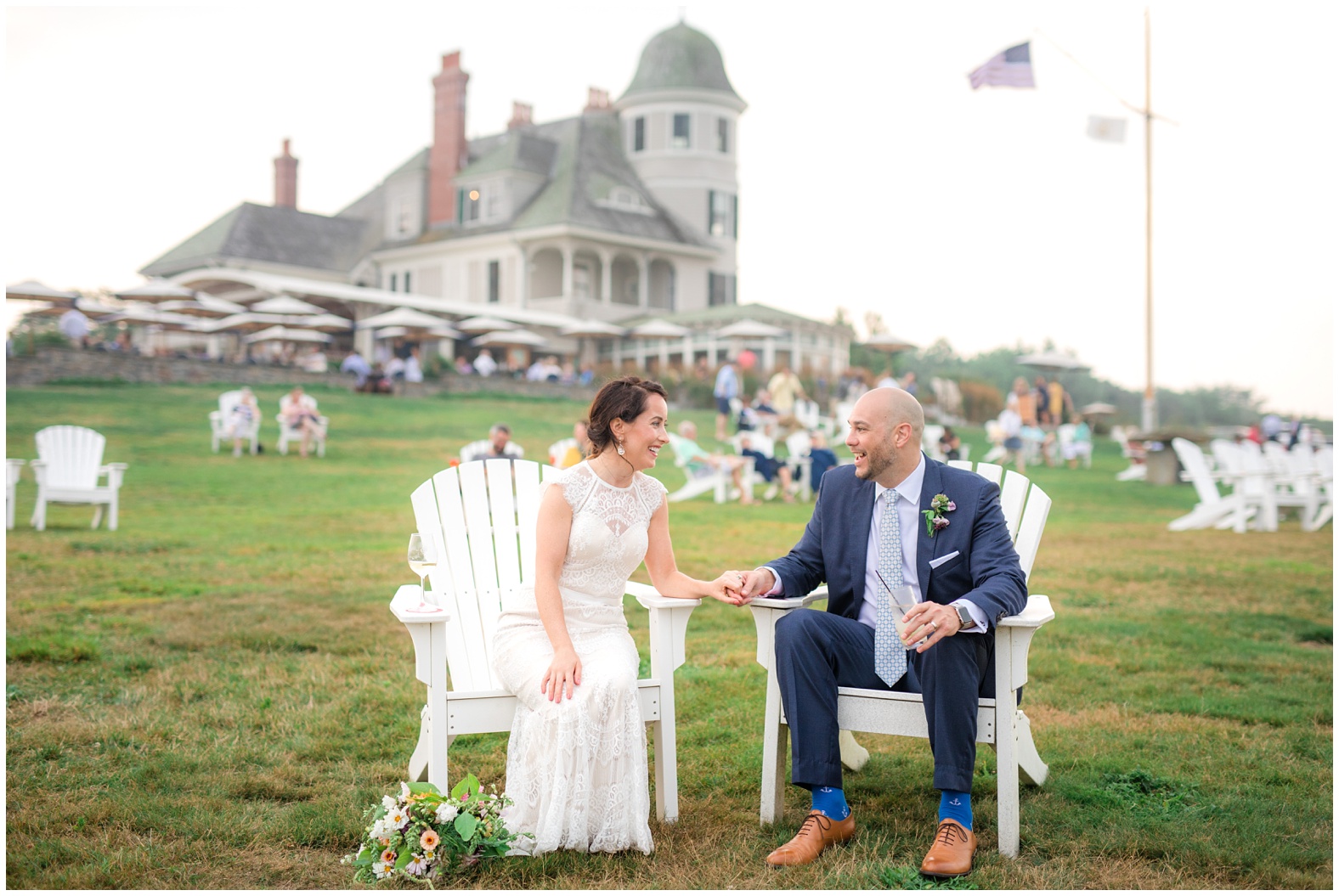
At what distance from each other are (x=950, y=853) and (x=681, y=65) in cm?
3374

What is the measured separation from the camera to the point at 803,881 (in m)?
3.04

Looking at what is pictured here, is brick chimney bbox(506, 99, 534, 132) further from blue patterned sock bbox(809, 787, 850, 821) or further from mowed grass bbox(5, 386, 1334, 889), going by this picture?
blue patterned sock bbox(809, 787, 850, 821)

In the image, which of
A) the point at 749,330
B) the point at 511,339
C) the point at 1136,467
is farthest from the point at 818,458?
the point at 511,339

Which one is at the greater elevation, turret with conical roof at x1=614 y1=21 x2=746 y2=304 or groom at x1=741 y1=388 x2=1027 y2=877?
turret with conical roof at x1=614 y1=21 x2=746 y2=304

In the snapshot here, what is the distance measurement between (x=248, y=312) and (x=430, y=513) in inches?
909

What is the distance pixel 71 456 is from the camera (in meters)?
10.6

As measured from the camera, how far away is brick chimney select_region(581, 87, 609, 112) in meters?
36.5

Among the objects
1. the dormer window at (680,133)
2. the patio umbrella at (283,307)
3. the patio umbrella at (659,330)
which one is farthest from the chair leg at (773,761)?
the dormer window at (680,133)

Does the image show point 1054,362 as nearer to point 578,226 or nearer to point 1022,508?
point 578,226

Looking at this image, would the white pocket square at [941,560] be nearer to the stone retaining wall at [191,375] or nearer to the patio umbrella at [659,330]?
the stone retaining wall at [191,375]

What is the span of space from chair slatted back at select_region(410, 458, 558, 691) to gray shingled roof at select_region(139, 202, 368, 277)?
3166 cm

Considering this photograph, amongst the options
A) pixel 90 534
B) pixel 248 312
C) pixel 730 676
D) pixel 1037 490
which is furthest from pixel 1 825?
pixel 248 312

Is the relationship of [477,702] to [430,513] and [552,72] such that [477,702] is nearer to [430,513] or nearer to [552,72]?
[430,513]

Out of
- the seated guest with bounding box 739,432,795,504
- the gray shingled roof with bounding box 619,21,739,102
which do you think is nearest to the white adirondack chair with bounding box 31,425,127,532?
the seated guest with bounding box 739,432,795,504
